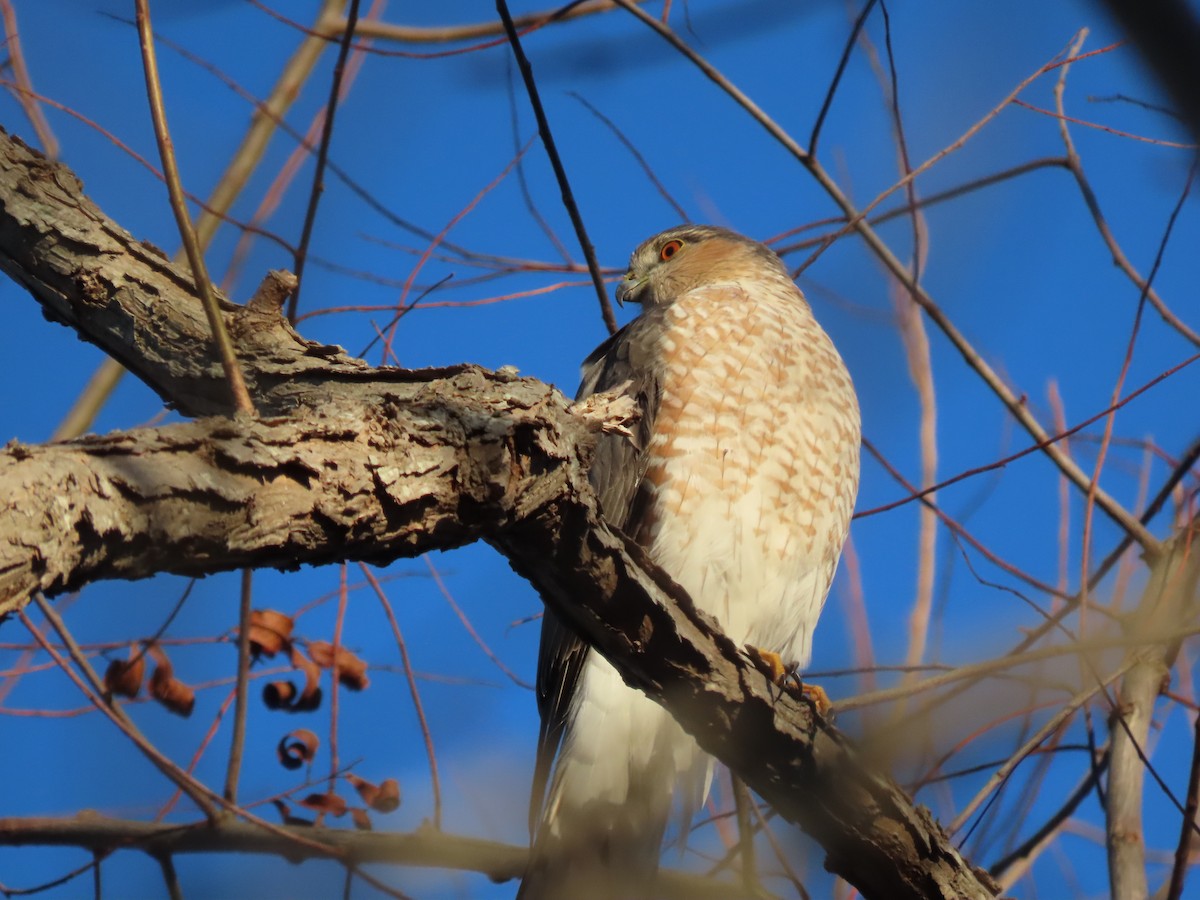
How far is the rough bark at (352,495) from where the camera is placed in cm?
182

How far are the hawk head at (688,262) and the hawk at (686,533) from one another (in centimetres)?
127

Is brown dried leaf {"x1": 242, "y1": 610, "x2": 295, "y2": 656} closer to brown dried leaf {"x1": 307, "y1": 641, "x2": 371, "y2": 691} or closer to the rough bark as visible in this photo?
brown dried leaf {"x1": 307, "y1": 641, "x2": 371, "y2": 691}

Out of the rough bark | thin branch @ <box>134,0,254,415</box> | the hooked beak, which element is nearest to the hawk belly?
the rough bark

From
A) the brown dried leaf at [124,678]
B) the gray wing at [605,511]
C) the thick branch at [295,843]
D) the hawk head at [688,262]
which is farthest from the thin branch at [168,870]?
the hawk head at [688,262]

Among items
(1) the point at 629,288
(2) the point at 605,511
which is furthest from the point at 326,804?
(1) the point at 629,288

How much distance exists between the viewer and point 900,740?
5.06 ft

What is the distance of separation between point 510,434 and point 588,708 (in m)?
1.90

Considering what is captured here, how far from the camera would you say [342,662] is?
13.7ft

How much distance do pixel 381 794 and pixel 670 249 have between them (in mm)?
3105

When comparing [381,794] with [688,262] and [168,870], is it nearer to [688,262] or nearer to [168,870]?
[168,870]

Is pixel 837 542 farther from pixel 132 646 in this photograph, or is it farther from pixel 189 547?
pixel 189 547

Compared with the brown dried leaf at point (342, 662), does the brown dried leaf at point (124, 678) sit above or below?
below

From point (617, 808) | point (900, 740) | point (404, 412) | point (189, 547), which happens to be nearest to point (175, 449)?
point (189, 547)

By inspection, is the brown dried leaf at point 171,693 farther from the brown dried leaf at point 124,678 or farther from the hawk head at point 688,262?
the hawk head at point 688,262
